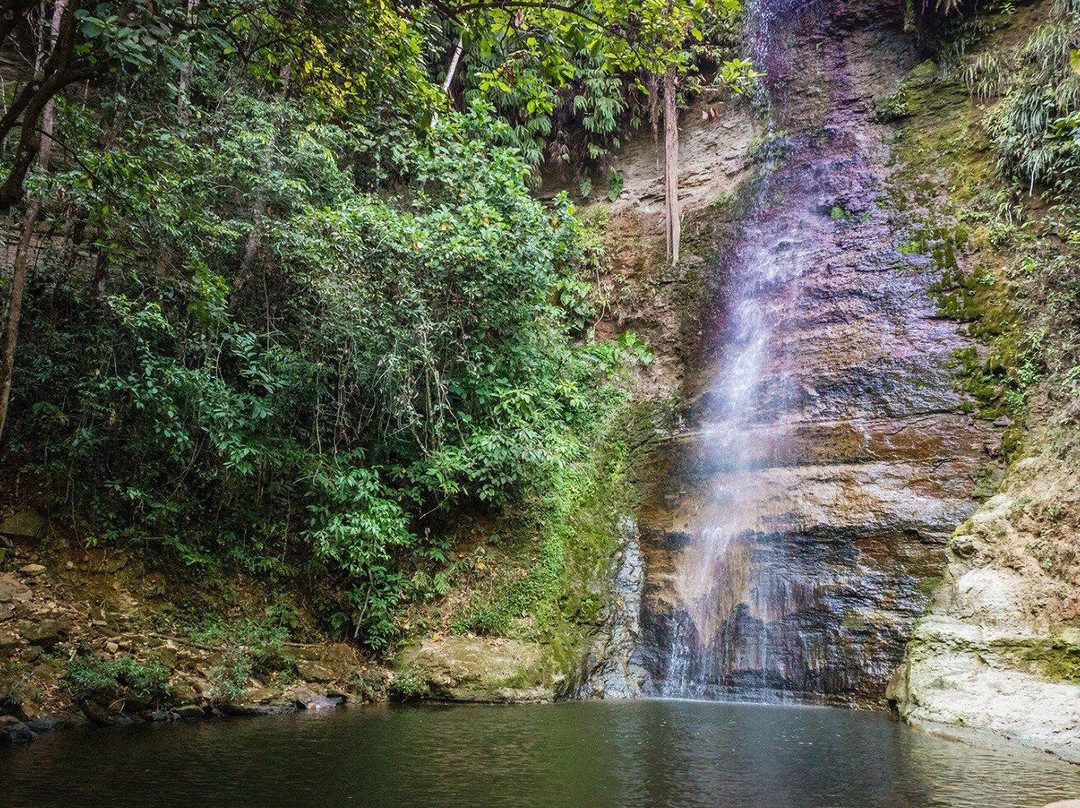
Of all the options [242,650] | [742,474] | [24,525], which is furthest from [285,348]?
[742,474]

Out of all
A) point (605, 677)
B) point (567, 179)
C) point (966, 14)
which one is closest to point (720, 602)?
→ point (605, 677)

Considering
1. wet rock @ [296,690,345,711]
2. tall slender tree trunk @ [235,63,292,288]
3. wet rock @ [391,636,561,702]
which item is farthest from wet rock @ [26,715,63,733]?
tall slender tree trunk @ [235,63,292,288]

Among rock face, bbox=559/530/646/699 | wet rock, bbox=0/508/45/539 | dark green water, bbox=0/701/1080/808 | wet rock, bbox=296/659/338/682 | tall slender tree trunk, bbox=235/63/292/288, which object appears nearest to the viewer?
dark green water, bbox=0/701/1080/808

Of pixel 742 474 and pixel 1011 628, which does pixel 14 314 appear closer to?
pixel 742 474

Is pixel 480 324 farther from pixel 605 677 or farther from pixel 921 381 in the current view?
pixel 921 381

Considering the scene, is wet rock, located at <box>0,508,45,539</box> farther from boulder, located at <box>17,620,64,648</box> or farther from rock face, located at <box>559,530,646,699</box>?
rock face, located at <box>559,530,646,699</box>

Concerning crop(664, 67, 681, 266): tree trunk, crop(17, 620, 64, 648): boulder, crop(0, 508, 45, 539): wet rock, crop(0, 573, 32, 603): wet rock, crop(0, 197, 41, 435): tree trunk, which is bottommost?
crop(17, 620, 64, 648): boulder

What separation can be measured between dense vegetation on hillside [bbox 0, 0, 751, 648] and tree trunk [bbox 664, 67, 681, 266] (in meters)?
4.48

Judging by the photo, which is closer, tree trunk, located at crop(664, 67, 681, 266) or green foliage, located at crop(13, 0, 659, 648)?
green foliage, located at crop(13, 0, 659, 648)

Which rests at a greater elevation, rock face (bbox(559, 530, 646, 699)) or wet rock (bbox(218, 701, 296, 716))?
rock face (bbox(559, 530, 646, 699))

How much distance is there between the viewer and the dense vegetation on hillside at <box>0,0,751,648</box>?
7883mm

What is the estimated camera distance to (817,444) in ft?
37.5

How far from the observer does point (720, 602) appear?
Result: 1034 centimetres

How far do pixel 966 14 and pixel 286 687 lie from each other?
17.8 meters
